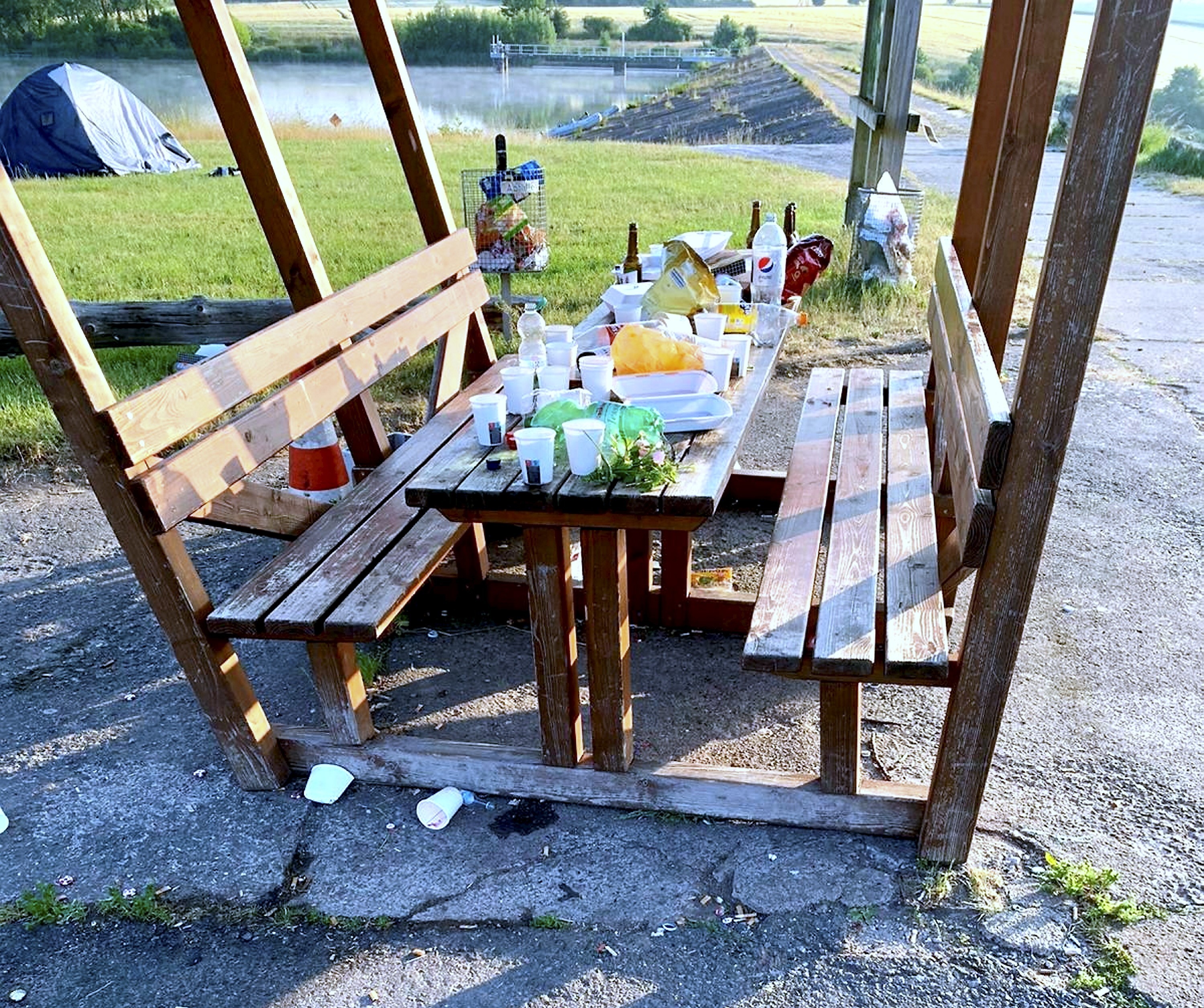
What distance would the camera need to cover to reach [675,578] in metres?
3.38

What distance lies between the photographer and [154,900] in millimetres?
2346

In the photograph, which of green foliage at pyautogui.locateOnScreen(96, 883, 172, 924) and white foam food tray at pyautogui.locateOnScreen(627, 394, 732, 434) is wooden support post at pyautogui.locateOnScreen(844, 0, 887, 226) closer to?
white foam food tray at pyautogui.locateOnScreen(627, 394, 732, 434)

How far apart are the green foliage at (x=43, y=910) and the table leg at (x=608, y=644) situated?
129 centimetres

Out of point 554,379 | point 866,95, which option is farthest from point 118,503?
point 866,95

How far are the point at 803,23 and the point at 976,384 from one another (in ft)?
313

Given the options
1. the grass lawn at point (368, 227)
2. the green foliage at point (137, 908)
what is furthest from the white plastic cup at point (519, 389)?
the grass lawn at point (368, 227)

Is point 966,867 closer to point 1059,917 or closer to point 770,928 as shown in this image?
point 1059,917

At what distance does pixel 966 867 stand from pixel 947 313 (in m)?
1.78

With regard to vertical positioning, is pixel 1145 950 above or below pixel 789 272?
below

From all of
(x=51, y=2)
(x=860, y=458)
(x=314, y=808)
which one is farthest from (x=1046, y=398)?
(x=51, y=2)

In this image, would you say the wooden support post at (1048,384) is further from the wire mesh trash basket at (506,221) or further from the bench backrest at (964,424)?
the wire mesh trash basket at (506,221)

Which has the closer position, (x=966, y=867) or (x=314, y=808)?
(x=966, y=867)

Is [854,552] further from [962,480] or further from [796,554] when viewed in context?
[962,480]

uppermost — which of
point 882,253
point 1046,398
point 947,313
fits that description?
point 1046,398
